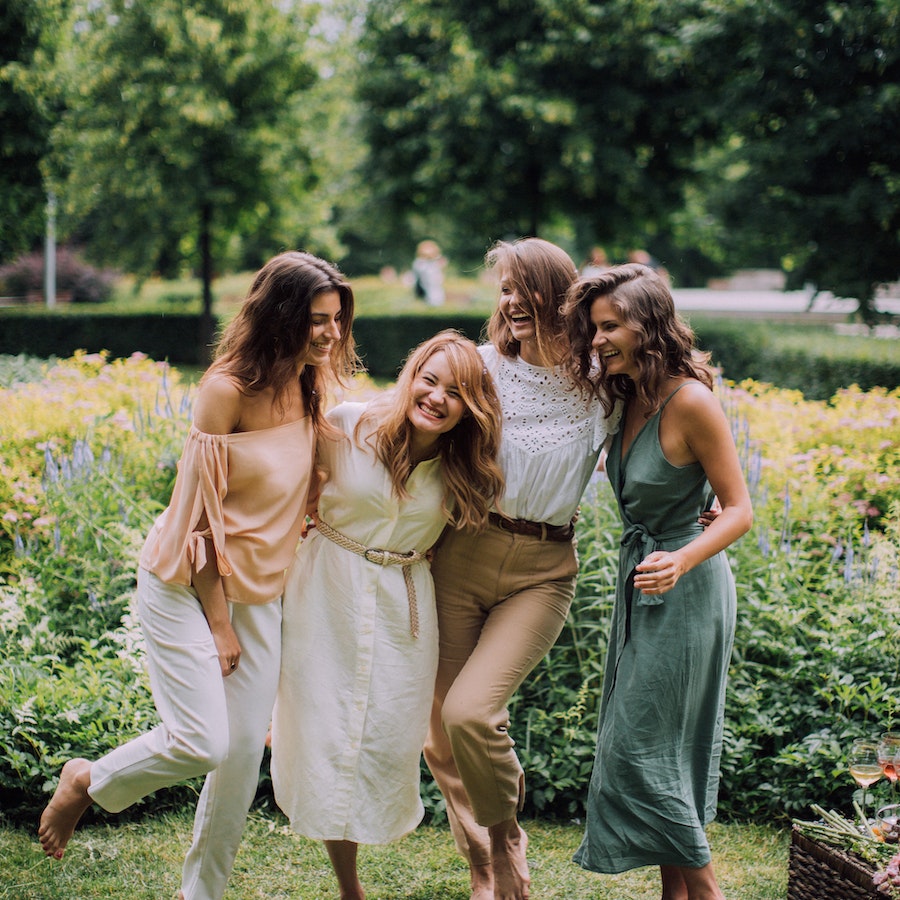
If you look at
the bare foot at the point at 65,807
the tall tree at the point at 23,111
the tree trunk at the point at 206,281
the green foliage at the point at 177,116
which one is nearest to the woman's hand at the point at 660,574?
the bare foot at the point at 65,807

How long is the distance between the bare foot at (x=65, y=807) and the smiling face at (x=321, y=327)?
52.9 inches

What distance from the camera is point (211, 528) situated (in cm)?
267

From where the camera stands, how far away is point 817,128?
30.6 feet

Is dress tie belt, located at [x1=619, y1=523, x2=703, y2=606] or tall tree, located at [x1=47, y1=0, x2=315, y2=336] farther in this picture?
tall tree, located at [x1=47, y1=0, x2=315, y2=336]

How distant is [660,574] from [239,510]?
119 cm

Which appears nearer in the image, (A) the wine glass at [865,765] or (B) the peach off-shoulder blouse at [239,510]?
(B) the peach off-shoulder blouse at [239,510]

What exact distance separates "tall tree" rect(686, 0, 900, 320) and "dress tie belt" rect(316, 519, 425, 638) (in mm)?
7452

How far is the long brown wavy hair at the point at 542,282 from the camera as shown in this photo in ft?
10.1

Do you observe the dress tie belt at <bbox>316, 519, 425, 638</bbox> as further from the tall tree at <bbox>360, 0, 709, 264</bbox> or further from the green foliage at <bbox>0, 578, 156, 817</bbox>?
the tall tree at <bbox>360, 0, 709, 264</bbox>

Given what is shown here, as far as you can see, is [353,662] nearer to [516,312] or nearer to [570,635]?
[516,312]

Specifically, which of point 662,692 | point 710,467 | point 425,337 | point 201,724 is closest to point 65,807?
point 201,724

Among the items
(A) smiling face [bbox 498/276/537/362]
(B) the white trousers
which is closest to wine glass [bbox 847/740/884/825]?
(A) smiling face [bbox 498/276/537/362]

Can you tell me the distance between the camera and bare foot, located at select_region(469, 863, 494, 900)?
316 cm

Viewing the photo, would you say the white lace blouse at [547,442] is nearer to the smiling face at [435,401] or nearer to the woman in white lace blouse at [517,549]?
the woman in white lace blouse at [517,549]
